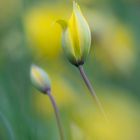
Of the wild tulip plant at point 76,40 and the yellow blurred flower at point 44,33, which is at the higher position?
A: the yellow blurred flower at point 44,33

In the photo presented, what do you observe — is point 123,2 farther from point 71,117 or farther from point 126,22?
point 71,117

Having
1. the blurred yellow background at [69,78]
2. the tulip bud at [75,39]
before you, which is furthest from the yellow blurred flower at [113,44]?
the tulip bud at [75,39]

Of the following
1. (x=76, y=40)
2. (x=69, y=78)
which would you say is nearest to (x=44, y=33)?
(x=69, y=78)

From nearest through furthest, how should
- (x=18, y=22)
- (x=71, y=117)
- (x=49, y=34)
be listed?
(x=71, y=117) → (x=49, y=34) → (x=18, y=22)

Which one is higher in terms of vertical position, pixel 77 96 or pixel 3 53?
pixel 3 53

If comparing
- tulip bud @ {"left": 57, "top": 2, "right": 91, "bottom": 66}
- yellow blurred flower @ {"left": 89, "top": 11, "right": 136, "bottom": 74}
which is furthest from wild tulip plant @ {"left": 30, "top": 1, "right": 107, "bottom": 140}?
yellow blurred flower @ {"left": 89, "top": 11, "right": 136, "bottom": 74}

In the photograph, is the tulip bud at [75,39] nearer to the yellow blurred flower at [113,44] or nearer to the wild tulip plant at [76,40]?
the wild tulip plant at [76,40]

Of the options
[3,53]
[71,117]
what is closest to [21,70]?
[3,53]
